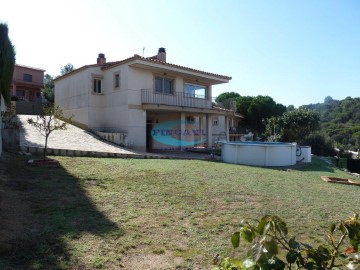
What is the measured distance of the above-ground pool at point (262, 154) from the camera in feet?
A: 51.1

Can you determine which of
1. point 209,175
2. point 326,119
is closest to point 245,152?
point 209,175

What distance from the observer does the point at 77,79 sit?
73.5 ft

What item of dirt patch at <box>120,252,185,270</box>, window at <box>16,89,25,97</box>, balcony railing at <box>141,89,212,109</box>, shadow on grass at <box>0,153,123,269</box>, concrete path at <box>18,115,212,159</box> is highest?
window at <box>16,89,25,97</box>

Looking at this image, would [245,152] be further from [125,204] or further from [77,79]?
[77,79]

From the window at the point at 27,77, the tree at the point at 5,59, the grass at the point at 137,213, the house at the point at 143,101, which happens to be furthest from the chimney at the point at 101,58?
the window at the point at 27,77

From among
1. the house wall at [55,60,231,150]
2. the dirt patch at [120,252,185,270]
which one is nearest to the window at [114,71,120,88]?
the house wall at [55,60,231,150]

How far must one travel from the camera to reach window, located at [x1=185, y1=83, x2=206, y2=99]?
80.7 ft

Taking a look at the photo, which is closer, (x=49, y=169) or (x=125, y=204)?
(x=125, y=204)

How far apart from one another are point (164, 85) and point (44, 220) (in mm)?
18553

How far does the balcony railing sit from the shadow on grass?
13.0m

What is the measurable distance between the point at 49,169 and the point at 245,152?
1015 cm

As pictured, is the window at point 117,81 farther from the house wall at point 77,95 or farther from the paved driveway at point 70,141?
the paved driveway at point 70,141

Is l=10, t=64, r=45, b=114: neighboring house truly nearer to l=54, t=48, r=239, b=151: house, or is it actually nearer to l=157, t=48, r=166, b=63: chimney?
l=54, t=48, r=239, b=151: house

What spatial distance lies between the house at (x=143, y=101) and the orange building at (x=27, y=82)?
21620 millimetres
